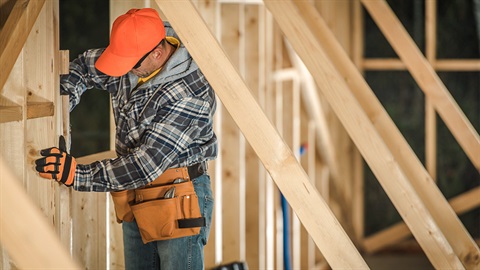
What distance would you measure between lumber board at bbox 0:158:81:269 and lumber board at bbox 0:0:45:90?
2.81 feet

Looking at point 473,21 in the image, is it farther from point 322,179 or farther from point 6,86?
point 6,86

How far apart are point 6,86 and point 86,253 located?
965 millimetres

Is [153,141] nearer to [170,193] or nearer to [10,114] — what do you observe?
[170,193]

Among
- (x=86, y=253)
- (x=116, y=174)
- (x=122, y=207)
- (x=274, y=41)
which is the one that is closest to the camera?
(x=116, y=174)

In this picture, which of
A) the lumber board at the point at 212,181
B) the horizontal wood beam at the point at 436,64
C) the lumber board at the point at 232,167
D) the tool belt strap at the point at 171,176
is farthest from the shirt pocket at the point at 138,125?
the horizontal wood beam at the point at 436,64

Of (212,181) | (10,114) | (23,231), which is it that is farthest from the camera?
(212,181)

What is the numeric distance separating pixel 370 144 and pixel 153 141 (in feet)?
2.69

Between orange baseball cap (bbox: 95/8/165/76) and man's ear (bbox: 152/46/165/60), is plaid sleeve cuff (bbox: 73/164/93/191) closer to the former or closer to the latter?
orange baseball cap (bbox: 95/8/165/76)

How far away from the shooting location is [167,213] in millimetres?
2773

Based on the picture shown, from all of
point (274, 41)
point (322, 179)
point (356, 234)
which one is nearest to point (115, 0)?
point (274, 41)

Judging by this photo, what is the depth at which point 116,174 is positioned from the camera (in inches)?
104

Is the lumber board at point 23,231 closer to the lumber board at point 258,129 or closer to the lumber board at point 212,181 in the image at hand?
the lumber board at point 258,129

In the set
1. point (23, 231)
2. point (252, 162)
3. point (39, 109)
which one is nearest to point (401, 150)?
point (252, 162)

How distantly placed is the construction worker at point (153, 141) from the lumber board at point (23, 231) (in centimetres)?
96
